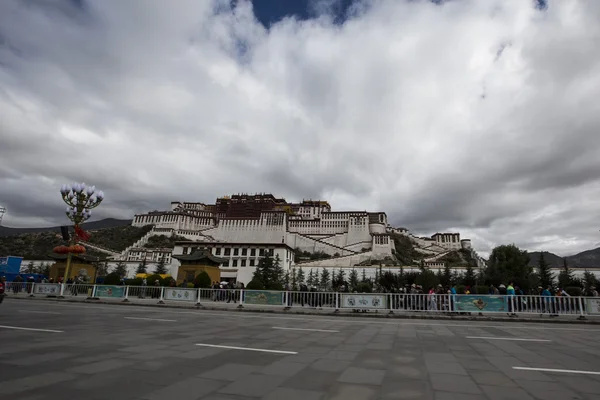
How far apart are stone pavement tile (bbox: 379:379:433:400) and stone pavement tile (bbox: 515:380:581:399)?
1293mm

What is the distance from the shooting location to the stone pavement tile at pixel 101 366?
4949 millimetres

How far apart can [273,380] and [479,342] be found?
636 cm

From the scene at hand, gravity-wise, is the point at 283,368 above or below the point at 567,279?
below

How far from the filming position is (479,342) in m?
8.61

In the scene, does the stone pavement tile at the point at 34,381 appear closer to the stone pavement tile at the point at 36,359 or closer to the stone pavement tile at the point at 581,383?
the stone pavement tile at the point at 36,359

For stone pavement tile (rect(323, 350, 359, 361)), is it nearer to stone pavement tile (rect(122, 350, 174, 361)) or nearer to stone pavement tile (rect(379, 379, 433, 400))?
stone pavement tile (rect(379, 379, 433, 400))

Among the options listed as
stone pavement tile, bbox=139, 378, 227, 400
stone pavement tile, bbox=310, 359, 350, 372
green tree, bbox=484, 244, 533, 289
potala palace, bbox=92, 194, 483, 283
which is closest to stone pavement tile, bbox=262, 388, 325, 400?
stone pavement tile, bbox=139, 378, 227, 400

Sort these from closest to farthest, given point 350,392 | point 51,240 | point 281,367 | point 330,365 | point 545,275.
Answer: point 350,392 < point 281,367 < point 330,365 < point 545,275 < point 51,240

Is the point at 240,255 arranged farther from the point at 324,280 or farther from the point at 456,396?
the point at 456,396

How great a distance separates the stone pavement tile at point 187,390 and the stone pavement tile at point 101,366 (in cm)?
144

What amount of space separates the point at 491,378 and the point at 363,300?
1353 cm

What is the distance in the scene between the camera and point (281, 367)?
548cm

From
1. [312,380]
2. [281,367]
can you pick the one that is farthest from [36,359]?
[312,380]

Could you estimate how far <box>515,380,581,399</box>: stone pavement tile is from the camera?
425 centimetres
